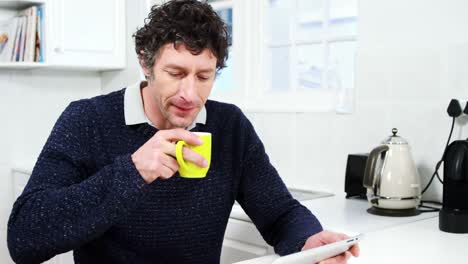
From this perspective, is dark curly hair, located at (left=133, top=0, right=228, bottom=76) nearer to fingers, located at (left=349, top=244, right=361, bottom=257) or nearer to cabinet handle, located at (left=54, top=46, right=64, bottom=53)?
fingers, located at (left=349, top=244, right=361, bottom=257)

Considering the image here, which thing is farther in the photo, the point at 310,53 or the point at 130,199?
the point at 310,53

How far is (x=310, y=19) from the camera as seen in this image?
2.64 metres

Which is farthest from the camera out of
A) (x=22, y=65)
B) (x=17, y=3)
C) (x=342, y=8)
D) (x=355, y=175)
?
(x=17, y=3)

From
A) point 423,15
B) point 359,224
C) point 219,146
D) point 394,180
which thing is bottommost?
point 359,224

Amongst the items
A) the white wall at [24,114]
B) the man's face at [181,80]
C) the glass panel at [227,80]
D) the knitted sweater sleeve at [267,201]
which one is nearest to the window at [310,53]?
the glass panel at [227,80]

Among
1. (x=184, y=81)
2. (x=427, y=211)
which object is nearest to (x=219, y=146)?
(x=184, y=81)

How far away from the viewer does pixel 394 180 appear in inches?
72.0

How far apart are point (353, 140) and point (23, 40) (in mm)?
1884

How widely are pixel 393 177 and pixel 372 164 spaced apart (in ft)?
0.26

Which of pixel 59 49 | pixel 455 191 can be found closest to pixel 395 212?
pixel 455 191

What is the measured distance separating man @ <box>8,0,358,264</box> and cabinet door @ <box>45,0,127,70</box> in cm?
178

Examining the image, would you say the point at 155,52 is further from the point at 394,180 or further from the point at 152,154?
the point at 394,180

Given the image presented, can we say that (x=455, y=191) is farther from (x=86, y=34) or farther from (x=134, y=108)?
(x=86, y=34)

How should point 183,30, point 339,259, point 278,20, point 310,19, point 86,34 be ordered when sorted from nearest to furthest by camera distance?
point 339,259
point 183,30
point 310,19
point 278,20
point 86,34
